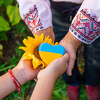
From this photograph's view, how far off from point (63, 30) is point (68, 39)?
0.25m

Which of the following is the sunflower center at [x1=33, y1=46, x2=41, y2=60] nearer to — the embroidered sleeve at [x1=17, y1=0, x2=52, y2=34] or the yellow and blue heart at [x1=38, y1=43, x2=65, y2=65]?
the yellow and blue heart at [x1=38, y1=43, x2=65, y2=65]

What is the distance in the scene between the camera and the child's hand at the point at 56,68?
0.56 metres

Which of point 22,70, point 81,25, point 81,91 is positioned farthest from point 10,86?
point 81,91

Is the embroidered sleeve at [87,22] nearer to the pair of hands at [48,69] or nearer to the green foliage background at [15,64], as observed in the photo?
the pair of hands at [48,69]

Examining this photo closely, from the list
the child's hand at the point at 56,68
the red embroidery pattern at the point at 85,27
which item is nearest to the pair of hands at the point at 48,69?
the child's hand at the point at 56,68

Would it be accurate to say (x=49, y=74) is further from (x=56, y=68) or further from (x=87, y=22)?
(x=87, y=22)

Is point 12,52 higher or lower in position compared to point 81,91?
higher

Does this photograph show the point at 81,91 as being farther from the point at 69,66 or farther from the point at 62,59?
the point at 62,59

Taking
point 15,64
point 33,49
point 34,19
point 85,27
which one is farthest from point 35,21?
point 15,64

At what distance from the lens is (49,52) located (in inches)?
25.7

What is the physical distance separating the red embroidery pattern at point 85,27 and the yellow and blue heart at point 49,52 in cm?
12

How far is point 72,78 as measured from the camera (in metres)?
1.14

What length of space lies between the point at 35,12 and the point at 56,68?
36 cm

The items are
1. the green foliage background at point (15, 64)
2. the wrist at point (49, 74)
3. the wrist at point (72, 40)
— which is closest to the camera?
the wrist at point (49, 74)
